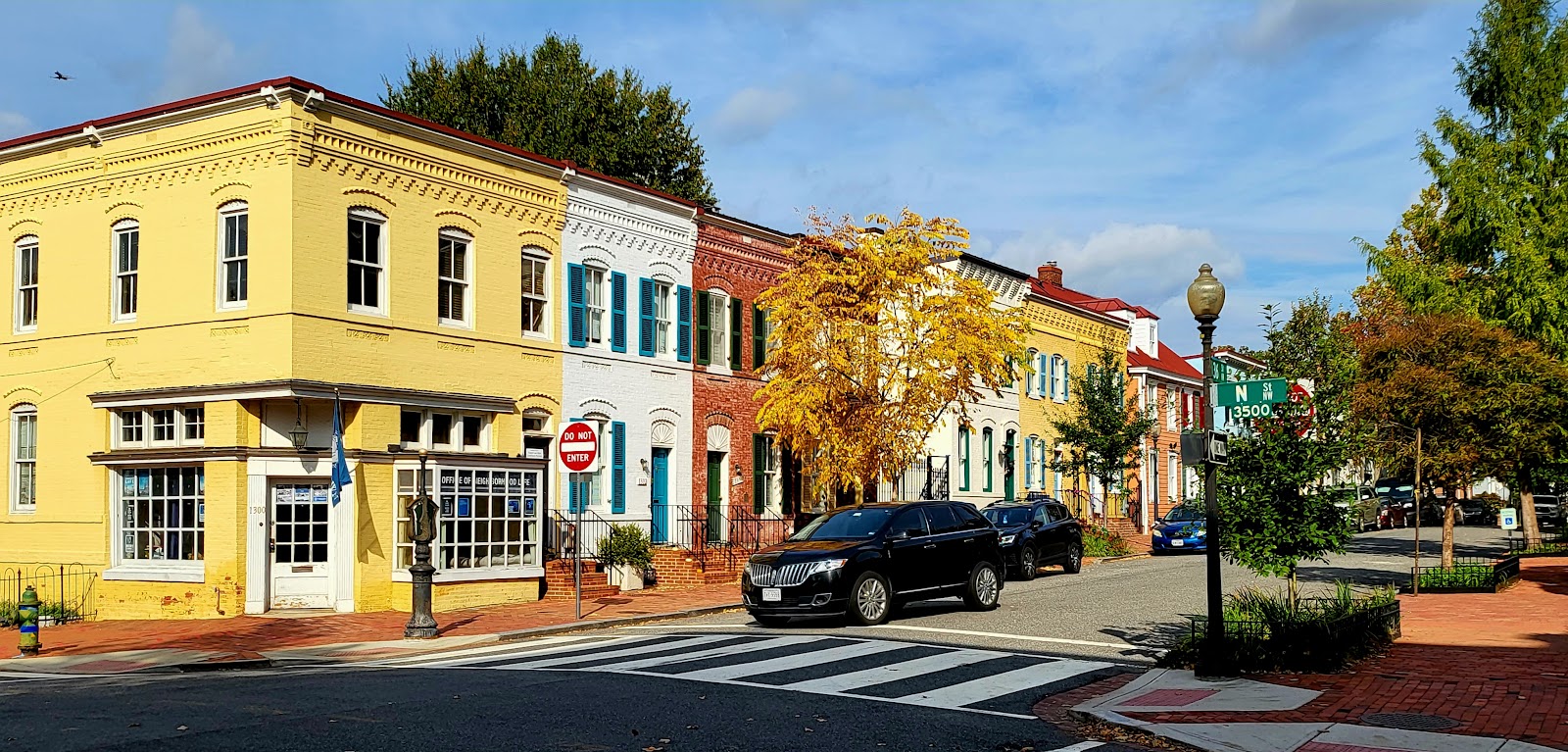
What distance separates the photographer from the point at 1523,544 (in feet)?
117

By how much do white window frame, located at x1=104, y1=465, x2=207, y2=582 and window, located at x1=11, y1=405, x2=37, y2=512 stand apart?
2701 mm

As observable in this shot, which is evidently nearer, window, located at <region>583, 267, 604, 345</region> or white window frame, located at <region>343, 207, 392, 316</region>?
white window frame, located at <region>343, 207, 392, 316</region>

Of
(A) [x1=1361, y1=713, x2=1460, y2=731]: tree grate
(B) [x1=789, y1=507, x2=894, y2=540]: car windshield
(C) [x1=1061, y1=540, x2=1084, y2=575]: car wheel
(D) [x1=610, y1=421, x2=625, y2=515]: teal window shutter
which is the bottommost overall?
(C) [x1=1061, y1=540, x2=1084, y2=575]: car wheel

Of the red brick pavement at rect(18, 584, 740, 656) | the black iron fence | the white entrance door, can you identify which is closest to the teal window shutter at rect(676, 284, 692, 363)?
the red brick pavement at rect(18, 584, 740, 656)

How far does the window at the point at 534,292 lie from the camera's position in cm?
2556

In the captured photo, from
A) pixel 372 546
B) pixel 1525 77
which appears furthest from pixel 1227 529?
pixel 1525 77

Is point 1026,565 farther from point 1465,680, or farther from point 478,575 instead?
point 1465,680

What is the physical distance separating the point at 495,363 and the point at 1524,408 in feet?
59.8

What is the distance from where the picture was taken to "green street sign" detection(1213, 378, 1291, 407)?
12.9m

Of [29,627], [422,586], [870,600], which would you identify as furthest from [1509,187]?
[29,627]

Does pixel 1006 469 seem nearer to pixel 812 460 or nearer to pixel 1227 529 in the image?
pixel 812 460

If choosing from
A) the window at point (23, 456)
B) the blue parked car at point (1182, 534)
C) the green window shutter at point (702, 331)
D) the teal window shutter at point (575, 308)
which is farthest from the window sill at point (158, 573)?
the blue parked car at point (1182, 534)

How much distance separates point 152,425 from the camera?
22562 millimetres

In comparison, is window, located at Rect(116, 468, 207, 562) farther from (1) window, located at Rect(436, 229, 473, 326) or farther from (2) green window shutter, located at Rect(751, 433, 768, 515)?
(2) green window shutter, located at Rect(751, 433, 768, 515)
